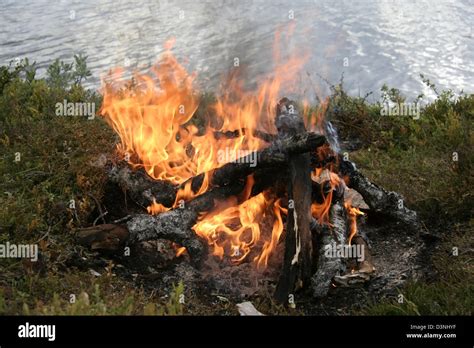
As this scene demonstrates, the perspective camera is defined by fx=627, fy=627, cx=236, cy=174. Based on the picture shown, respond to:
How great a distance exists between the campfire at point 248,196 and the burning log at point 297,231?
0.04 feet

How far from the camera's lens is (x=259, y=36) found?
20797 mm

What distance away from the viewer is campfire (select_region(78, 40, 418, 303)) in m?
7.43

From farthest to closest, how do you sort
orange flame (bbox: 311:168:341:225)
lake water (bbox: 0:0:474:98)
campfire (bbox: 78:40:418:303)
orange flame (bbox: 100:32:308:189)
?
lake water (bbox: 0:0:474:98), orange flame (bbox: 100:32:308:189), orange flame (bbox: 311:168:341:225), campfire (bbox: 78:40:418:303)

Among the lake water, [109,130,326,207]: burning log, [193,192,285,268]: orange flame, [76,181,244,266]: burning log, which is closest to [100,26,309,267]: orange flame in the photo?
[193,192,285,268]: orange flame

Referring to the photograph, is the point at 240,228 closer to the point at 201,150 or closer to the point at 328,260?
the point at 201,150

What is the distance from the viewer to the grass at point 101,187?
6.66 meters

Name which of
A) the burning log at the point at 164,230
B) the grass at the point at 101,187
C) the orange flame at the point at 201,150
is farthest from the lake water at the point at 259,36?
the burning log at the point at 164,230

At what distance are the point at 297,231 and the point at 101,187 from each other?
297 centimetres

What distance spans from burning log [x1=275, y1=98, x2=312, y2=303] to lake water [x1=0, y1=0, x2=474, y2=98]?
9.27 meters
